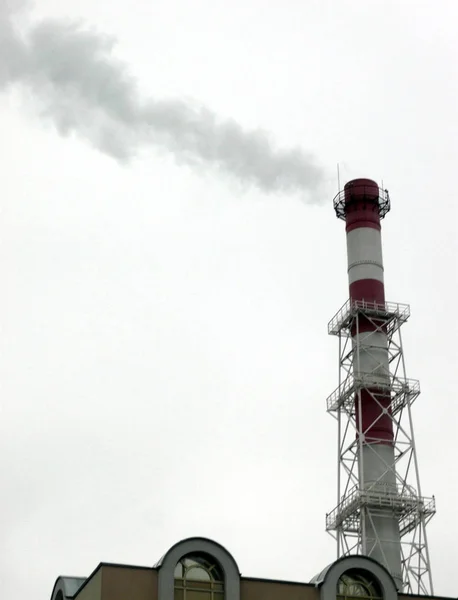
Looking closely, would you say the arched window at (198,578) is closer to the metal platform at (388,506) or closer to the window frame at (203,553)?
the window frame at (203,553)

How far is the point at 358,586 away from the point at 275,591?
3216 mm

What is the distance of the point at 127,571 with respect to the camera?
40594 mm

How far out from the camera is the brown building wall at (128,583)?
40.0 m

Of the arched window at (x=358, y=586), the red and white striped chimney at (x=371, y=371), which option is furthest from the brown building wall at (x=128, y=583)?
the red and white striped chimney at (x=371, y=371)

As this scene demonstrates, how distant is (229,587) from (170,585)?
2205mm

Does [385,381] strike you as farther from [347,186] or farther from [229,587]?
[229,587]

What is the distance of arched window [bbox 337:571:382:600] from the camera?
42688mm

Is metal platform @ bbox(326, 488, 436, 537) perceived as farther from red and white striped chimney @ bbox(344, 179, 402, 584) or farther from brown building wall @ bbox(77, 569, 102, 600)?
brown building wall @ bbox(77, 569, 102, 600)

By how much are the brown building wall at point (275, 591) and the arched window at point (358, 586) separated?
108cm

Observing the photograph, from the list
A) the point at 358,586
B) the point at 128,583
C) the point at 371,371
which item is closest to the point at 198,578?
the point at 128,583

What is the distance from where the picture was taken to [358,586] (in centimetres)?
4300

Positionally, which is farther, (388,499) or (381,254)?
(381,254)

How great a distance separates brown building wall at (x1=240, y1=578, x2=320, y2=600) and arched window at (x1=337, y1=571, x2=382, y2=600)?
1081 millimetres

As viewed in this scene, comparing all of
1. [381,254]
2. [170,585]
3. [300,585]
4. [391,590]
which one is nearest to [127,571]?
[170,585]
